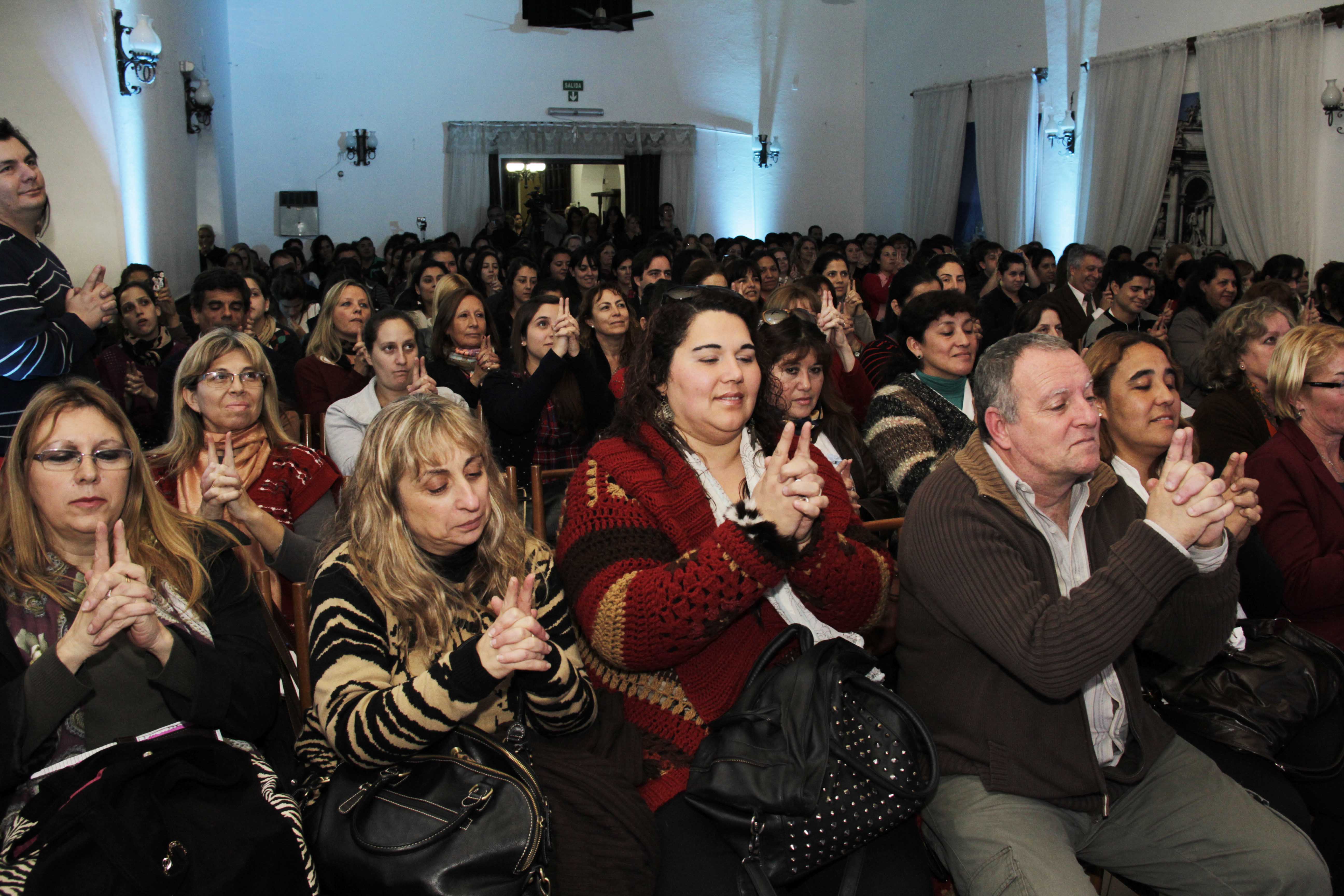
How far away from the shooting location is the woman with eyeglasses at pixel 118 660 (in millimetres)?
1540

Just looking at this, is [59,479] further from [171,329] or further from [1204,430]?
[171,329]

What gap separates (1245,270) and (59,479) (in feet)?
27.0

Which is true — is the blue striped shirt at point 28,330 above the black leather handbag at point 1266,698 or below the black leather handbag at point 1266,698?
above

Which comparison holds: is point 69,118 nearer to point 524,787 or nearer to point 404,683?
point 404,683

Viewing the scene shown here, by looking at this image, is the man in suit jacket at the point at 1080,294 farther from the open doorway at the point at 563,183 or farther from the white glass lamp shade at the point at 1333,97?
the open doorway at the point at 563,183

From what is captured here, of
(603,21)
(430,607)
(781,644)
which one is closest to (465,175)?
(603,21)

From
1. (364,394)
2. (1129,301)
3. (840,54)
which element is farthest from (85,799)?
A: (840,54)

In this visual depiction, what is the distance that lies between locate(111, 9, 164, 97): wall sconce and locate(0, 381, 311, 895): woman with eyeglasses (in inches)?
236

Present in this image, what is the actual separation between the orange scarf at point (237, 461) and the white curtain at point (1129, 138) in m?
9.81

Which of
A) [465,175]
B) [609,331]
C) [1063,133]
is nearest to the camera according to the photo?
[609,331]

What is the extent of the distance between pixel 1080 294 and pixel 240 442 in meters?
5.92

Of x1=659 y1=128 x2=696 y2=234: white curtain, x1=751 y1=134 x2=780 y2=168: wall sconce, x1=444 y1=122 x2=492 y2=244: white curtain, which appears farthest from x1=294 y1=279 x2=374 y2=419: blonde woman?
x1=751 y1=134 x2=780 y2=168: wall sconce

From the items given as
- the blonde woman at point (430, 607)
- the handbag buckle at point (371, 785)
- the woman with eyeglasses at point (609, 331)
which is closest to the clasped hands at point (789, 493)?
the blonde woman at point (430, 607)

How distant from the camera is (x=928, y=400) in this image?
3.15m
